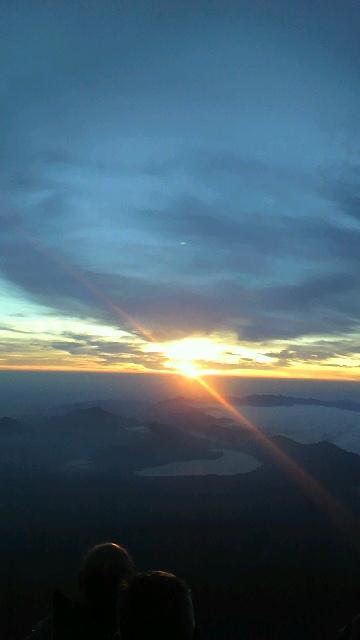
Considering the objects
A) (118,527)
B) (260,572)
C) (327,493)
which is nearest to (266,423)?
(327,493)

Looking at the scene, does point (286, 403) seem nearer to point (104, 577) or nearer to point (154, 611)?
point (104, 577)

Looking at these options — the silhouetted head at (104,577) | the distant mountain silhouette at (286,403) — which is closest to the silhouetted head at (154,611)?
the silhouetted head at (104,577)

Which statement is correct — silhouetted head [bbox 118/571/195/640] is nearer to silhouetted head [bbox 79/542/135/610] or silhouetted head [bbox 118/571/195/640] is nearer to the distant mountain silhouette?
silhouetted head [bbox 79/542/135/610]

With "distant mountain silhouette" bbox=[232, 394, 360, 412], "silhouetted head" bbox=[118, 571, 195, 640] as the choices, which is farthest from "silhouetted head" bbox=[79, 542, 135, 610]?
"distant mountain silhouette" bbox=[232, 394, 360, 412]

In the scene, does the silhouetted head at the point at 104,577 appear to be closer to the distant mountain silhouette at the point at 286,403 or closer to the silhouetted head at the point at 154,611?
the silhouetted head at the point at 154,611

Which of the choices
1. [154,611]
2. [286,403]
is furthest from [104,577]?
[286,403]

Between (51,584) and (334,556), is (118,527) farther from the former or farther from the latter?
(334,556)
